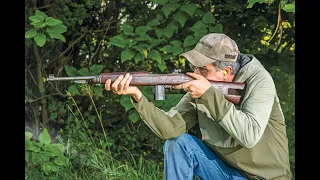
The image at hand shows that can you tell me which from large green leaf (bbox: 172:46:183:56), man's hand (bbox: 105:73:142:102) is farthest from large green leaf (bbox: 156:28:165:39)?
man's hand (bbox: 105:73:142:102)

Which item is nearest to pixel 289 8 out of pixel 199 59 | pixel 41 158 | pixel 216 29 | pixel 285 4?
pixel 285 4

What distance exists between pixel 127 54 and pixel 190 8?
43 cm

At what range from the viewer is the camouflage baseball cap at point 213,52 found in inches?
119

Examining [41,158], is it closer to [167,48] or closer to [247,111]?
[167,48]

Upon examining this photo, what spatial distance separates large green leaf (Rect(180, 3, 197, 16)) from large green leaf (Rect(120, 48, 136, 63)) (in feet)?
1.19

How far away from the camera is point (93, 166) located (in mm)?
3814

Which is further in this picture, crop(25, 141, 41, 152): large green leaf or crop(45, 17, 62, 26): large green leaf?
crop(25, 141, 41, 152): large green leaf

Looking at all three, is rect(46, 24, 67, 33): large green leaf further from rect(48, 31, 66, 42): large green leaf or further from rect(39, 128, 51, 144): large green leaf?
rect(39, 128, 51, 144): large green leaf

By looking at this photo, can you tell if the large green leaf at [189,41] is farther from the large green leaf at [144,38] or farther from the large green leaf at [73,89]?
the large green leaf at [73,89]

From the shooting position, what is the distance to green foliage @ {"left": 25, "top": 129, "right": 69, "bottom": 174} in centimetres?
390

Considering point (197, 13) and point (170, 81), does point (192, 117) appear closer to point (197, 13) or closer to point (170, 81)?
point (170, 81)
